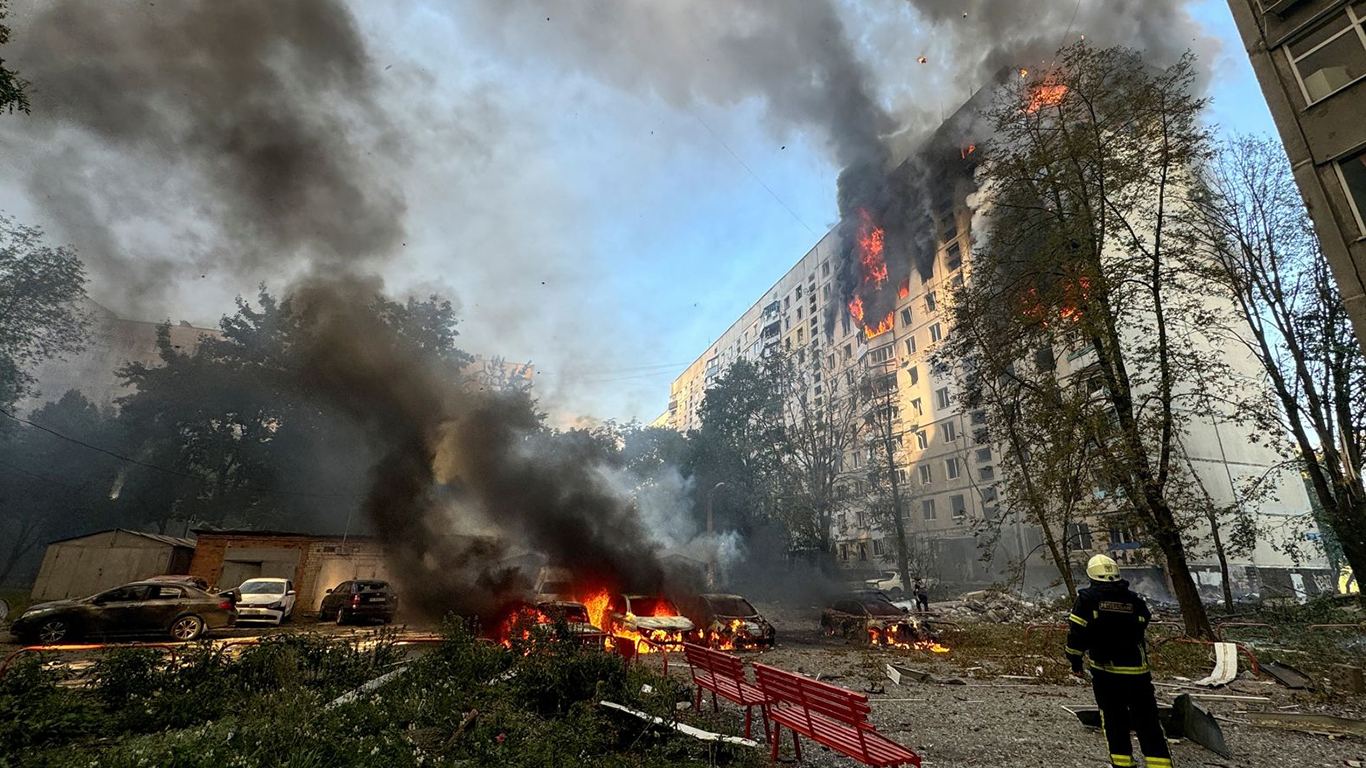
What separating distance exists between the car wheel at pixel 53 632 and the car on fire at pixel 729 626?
14.8m

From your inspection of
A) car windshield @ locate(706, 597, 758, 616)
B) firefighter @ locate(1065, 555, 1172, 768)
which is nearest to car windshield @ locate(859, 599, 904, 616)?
car windshield @ locate(706, 597, 758, 616)

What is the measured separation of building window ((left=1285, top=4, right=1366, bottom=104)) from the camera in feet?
36.9

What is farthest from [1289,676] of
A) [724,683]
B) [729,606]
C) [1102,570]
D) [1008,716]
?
[729,606]

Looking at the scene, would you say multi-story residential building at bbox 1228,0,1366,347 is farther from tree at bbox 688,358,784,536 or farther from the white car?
tree at bbox 688,358,784,536

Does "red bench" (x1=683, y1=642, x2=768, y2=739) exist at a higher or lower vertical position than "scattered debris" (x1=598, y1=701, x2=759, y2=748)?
higher

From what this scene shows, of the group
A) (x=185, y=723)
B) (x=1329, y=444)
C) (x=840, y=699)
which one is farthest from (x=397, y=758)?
(x=1329, y=444)

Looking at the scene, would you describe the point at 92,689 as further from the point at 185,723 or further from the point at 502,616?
the point at 502,616

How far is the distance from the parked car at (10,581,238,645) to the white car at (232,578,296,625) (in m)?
2.76

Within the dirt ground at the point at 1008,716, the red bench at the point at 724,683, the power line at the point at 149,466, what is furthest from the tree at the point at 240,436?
the red bench at the point at 724,683

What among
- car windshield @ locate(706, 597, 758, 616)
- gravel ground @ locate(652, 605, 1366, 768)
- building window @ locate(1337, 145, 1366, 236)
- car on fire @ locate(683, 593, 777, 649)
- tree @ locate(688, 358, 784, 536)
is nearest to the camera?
gravel ground @ locate(652, 605, 1366, 768)

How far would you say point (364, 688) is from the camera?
726 centimetres

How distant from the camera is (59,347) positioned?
29.6 metres

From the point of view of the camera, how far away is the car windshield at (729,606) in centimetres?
1677

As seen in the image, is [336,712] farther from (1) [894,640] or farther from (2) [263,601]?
(2) [263,601]
